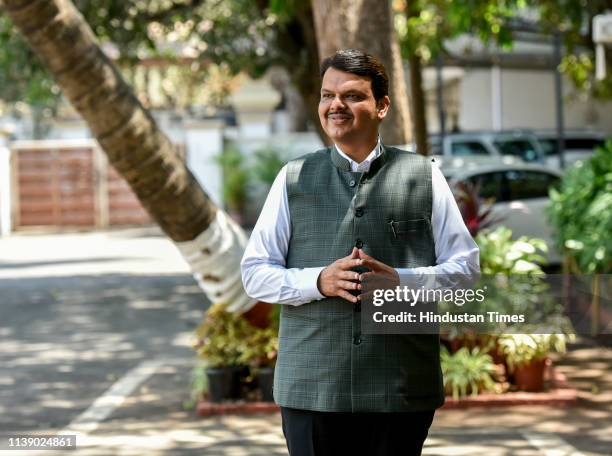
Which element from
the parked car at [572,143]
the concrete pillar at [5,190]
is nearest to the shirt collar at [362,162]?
the concrete pillar at [5,190]

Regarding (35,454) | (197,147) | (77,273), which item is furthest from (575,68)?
(35,454)

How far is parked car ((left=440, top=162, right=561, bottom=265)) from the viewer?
14.9 metres

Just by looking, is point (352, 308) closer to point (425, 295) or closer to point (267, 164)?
point (425, 295)

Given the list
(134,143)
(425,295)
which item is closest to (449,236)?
(425,295)

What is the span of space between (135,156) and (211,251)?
2.97 feet

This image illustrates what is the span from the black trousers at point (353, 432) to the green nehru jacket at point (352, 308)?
0.04 m

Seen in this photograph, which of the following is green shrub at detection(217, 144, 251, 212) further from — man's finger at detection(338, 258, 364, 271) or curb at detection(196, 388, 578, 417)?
man's finger at detection(338, 258, 364, 271)

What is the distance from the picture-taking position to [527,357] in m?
7.77

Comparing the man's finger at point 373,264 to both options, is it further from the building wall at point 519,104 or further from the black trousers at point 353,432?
the building wall at point 519,104

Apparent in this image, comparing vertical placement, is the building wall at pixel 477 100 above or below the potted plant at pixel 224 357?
above

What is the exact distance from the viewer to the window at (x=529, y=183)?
15.4m

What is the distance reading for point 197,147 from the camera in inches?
998

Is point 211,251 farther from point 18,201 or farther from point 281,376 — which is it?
point 18,201

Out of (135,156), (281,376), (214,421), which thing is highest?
(135,156)
